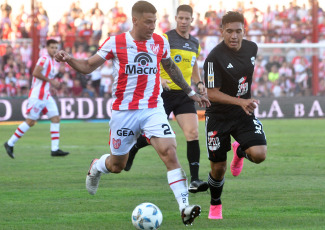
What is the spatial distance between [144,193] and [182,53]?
2.25m

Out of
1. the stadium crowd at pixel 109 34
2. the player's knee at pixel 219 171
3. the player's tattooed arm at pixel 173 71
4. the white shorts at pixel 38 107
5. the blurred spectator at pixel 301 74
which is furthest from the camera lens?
the blurred spectator at pixel 301 74

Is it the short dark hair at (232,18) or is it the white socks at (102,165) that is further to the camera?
the white socks at (102,165)

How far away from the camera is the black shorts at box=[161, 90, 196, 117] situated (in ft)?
31.3

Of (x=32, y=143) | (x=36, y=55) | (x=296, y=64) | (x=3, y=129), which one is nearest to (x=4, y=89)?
(x=36, y=55)

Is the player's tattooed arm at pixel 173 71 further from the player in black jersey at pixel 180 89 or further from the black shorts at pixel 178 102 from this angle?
the black shorts at pixel 178 102

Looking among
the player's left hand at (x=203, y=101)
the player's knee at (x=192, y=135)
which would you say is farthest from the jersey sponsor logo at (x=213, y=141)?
the player's knee at (x=192, y=135)

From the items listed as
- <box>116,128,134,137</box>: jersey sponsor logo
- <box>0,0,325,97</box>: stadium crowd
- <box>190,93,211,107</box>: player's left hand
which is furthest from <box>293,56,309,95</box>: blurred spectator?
<box>116,128,134,137</box>: jersey sponsor logo

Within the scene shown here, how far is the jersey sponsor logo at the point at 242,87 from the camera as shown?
7125mm

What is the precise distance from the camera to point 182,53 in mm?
9852

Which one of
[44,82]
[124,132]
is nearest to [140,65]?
[124,132]

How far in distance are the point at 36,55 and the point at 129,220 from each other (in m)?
19.9

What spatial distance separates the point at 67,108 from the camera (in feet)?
77.9

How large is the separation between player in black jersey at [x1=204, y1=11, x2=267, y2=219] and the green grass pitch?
1.59 ft

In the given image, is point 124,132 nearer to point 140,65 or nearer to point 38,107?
point 140,65
